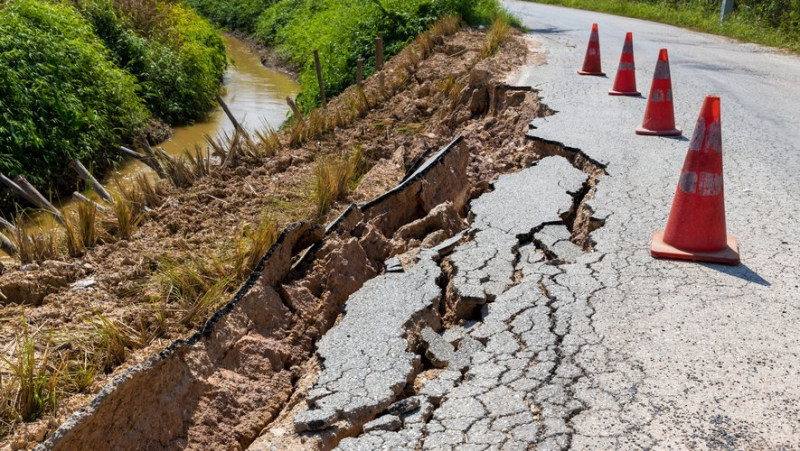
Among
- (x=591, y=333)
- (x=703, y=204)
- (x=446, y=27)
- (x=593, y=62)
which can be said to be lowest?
(x=591, y=333)

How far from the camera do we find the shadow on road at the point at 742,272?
155 inches

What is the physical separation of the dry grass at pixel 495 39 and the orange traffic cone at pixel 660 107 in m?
4.19

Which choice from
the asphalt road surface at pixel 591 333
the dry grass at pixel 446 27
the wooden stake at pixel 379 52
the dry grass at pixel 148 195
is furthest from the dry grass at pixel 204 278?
the dry grass at pixel 446 27

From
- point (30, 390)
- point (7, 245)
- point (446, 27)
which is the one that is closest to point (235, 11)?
point (446, 27)

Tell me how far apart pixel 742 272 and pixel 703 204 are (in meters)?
0.43

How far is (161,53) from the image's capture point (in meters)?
15.5

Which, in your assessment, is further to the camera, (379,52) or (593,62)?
(379,52)

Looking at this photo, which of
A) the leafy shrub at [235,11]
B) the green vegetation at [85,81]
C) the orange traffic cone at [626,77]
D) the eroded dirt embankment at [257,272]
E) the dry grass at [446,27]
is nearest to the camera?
the eroded dirt embankment at [257,272]

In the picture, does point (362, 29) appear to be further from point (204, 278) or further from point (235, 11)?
point (235, 11)

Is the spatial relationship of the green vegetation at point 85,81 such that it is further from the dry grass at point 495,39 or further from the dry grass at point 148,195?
the dry grass at point 495,39

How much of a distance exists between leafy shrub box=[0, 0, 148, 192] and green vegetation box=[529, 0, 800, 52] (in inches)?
450

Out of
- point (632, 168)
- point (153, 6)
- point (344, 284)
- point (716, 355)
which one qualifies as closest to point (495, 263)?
point (344, 284)

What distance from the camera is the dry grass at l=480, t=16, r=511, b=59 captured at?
35.8ft

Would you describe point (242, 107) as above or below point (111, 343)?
below
